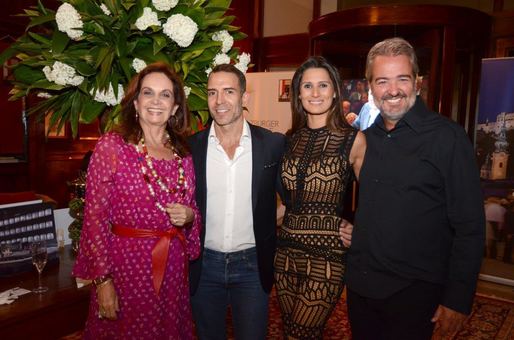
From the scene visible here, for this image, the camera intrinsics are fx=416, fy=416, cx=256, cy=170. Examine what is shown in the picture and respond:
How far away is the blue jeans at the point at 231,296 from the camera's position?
1.96 m

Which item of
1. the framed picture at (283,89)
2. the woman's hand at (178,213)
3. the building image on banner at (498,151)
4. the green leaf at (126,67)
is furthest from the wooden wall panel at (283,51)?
the woman's hand at (178,213)

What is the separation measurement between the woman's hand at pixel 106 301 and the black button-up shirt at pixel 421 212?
98 centimetres

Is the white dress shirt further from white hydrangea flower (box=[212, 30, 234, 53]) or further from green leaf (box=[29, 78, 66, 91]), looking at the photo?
green leaf (box=[29, 78, 66, 91])

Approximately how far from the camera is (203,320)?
6.58 ft

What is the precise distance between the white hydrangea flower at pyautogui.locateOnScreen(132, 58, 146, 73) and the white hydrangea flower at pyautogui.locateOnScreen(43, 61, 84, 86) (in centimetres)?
22

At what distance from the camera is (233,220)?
195 centimetres

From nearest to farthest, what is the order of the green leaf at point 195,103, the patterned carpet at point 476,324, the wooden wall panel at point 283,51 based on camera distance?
the green leaf at point 195,103 → the patterned carpet at point 476,324 → the wooden wall panel at point 283,51

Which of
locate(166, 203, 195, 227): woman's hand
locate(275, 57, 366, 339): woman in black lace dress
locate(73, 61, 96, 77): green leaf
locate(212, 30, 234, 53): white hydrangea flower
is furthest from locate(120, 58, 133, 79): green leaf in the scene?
locate(275, 57, 366, 339): woman in black lace dress

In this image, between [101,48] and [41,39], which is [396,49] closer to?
[101,48]

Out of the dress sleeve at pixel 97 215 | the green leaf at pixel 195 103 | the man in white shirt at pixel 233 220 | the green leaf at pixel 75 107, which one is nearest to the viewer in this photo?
the dress sleeve at pixel 97 215

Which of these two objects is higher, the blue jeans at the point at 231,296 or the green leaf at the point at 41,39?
the green leaf at the point at 41,39

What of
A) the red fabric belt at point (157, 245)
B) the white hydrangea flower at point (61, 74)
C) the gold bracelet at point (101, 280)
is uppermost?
the white hydrangea flower at point (61, 74)

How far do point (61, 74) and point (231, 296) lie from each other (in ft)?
4.07

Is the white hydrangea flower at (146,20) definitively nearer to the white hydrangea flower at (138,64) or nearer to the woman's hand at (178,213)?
the white hydrangea flower at (138,64)
